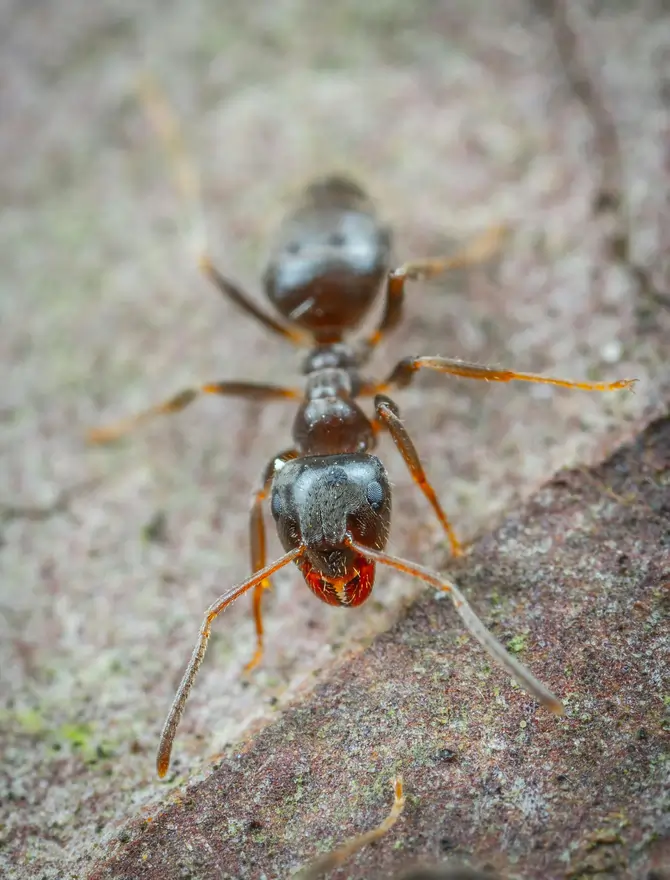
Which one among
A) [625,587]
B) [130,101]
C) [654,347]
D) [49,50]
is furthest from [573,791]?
[49,50]

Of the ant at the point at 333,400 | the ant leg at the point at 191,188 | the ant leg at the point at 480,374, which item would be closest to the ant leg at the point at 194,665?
the ant at the point at 333,400

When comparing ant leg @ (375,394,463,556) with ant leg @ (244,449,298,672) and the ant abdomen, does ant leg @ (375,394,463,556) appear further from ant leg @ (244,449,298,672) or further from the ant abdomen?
the ant abdomen

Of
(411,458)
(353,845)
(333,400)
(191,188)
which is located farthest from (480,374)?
(191,188)

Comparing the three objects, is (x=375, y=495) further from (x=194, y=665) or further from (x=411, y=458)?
(x=194, y=665)

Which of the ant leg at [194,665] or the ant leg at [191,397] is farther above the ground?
the ant leg at [191,397]

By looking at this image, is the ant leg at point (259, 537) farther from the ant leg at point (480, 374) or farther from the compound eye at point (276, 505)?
the ant leg at point (480, 374)

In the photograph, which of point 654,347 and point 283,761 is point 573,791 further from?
point 654,347

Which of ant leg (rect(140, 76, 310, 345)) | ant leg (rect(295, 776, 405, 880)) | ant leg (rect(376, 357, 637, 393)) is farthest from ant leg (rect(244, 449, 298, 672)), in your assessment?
ant leg (rect(140, 76, 310, 345))

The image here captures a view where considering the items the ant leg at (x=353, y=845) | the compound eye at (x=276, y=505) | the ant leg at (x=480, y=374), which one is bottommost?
the ant leg at (x=353, y=845)
